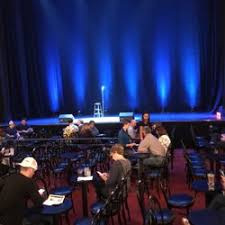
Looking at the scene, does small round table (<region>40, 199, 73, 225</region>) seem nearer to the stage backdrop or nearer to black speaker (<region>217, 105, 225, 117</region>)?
black speaker (<region>217, 105, 225, 117</region>)

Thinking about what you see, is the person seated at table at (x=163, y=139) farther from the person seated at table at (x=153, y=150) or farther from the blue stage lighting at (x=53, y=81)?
the blue stage lighting at (x=53, y=81)

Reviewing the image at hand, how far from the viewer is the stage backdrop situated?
15.5 m

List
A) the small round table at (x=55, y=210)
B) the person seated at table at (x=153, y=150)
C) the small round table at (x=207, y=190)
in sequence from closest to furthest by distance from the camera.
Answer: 1. the small round table at (x=55, y=210)
2. the small round table at (x=207, y=190)
3. the person seated at table at (x=153, y=150)

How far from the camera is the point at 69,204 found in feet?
18.0

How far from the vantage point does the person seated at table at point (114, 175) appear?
19.6 feet

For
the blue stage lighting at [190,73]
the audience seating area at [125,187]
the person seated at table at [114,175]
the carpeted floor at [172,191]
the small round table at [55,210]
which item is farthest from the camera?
the blue stage lighting at [190,73]

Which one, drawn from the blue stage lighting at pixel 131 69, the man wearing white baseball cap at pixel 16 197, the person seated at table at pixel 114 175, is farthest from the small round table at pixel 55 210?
the blue stage lighting at pixel 131 69

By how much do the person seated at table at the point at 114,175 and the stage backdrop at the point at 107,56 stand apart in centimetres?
950

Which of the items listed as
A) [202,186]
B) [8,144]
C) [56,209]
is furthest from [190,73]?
[56,209]

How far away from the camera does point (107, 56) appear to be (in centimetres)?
1683

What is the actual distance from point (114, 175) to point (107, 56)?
1132cm

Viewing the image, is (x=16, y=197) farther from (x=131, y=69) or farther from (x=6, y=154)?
(x=131, y=69)

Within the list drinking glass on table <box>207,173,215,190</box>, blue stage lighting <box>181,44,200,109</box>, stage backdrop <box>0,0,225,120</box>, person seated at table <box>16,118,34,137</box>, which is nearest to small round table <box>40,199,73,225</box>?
drinking glass on table <box>207,173,215,190</box>

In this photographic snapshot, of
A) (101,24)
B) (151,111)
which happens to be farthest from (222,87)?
(101,24)
